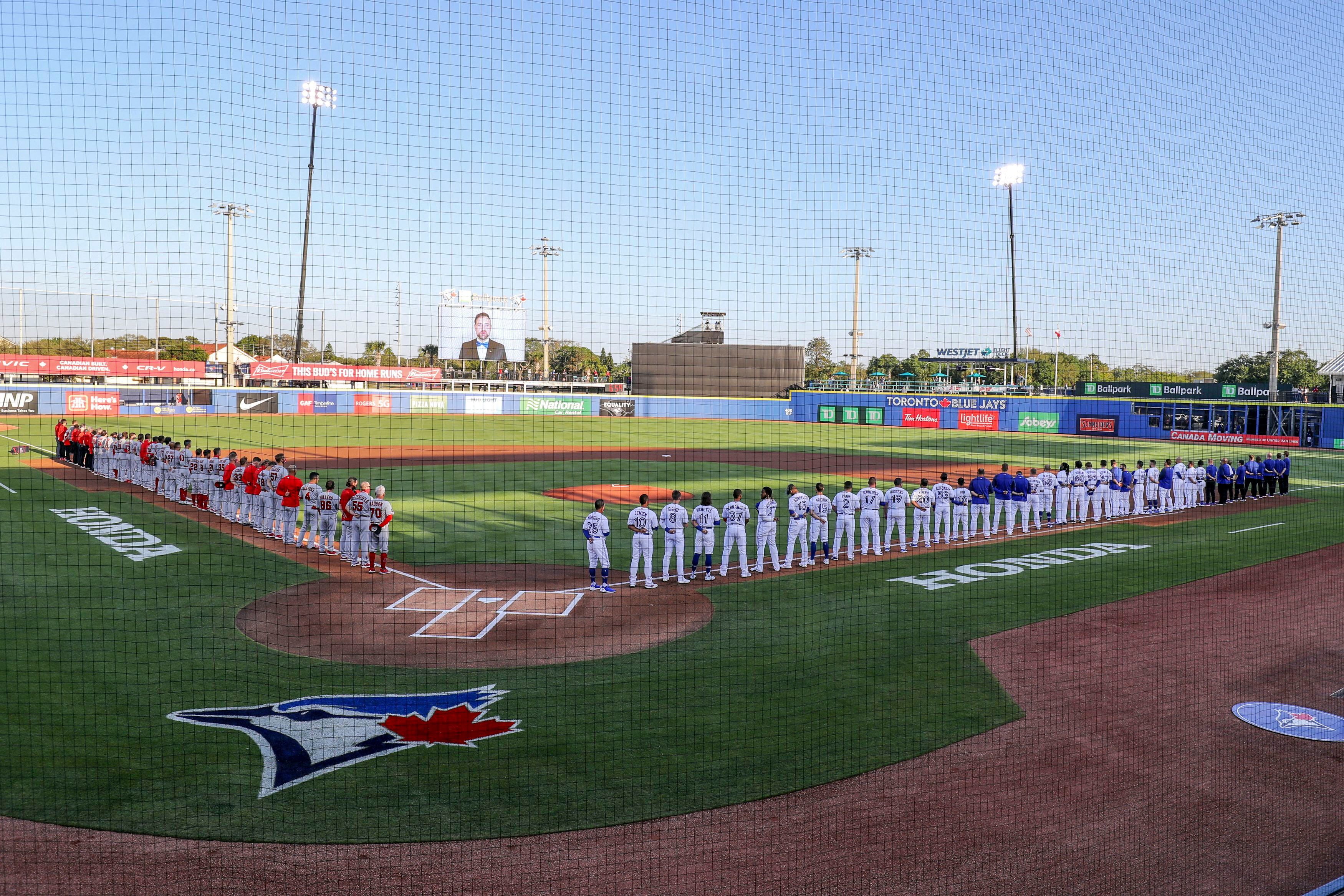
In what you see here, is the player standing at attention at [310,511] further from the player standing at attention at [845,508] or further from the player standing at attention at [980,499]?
the player standing at attention at [980,499]

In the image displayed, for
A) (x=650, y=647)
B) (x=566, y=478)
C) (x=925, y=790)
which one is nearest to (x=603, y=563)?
(x=650, y=647)

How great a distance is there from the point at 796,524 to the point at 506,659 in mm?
5567

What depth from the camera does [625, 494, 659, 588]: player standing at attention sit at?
11.3 m

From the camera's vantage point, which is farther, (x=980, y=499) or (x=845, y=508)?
(x=980, y=499)

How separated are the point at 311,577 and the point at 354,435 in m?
26.4

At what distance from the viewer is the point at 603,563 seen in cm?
1134

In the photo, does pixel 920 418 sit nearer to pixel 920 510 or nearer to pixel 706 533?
pixel 920 510

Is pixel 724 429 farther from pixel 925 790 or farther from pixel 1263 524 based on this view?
pixel 925 790

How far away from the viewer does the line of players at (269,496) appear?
12.3 metres

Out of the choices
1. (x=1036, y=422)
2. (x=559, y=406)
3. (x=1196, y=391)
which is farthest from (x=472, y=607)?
(x=559, y=406)

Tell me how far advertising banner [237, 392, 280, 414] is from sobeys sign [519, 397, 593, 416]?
43.8 feet

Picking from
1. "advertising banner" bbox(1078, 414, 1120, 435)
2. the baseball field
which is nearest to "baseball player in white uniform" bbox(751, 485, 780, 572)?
the baseball field

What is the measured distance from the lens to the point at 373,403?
48375mm

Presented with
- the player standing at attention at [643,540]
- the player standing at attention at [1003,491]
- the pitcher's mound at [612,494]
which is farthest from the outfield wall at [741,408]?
the player standing at attention at [643,540]
